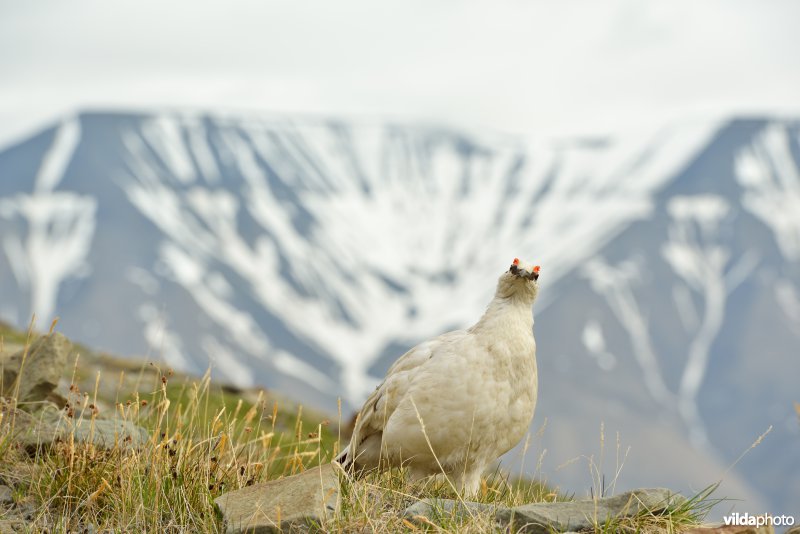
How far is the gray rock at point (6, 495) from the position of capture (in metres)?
9.22

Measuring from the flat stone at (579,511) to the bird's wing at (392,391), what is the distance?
282 cm

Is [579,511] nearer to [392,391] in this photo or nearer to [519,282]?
[392,391]

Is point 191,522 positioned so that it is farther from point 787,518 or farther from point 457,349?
point 787,518

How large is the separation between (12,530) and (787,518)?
6802 millimetres

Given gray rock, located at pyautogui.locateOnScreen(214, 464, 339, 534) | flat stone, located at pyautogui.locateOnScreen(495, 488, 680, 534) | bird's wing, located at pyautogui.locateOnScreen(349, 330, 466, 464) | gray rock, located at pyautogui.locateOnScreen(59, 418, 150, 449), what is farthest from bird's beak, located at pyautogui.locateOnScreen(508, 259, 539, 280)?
gray rock, located at pyautogui.locateOnScreen(59, 418, 150, 449)

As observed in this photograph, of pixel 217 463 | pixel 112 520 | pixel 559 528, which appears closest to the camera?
pixel 559 528

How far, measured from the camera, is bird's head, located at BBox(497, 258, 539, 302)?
36.9ft

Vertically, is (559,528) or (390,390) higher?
(390,390)

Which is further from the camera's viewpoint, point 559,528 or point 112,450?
point 112,450

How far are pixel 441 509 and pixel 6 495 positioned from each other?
391 cm

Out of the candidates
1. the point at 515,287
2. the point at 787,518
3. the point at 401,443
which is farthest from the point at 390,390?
the point at 787,518

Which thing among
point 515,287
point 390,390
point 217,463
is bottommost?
point 217,463

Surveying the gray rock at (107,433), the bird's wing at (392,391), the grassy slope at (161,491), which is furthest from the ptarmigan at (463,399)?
the gray rock at (107,433)

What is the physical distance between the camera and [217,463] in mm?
9297
